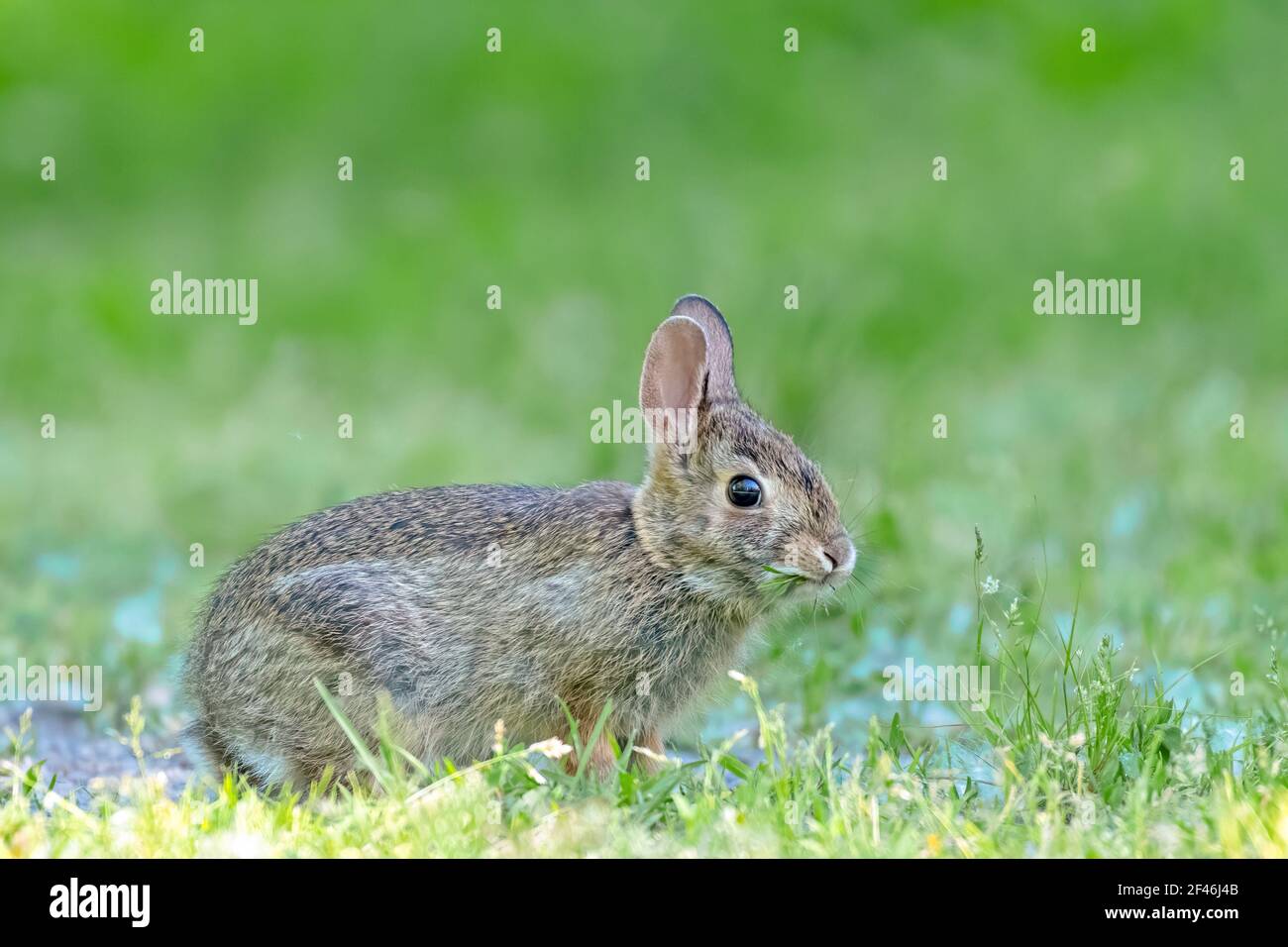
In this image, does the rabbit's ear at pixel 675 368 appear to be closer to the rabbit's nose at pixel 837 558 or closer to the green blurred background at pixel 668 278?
the rabbit's nose at pixel 837 558

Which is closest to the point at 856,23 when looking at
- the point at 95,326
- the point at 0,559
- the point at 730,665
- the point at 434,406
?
the point at 434,406

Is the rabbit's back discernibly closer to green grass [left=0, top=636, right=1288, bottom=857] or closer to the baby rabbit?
the baby rabbit

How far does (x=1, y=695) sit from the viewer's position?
24.0ft

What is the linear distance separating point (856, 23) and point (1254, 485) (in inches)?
271

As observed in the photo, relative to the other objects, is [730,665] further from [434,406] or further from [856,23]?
[856,23]

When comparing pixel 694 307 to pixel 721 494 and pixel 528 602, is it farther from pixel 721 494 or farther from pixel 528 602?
pixel 528 602

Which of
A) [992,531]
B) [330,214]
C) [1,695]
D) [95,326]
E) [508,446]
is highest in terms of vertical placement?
[330,214]

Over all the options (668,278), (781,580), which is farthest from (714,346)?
(668,278)

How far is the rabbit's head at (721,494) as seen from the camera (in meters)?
5.90

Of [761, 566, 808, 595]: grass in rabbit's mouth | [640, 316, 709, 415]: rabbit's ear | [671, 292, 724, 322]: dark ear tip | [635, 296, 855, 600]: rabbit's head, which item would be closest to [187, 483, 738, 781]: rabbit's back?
[635, 296, 855, 600]: rabbit's head

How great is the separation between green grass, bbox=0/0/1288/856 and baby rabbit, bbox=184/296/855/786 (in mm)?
248

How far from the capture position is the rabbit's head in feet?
19.4

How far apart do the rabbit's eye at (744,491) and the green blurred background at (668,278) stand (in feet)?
2.95

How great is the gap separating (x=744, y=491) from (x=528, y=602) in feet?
2.65
